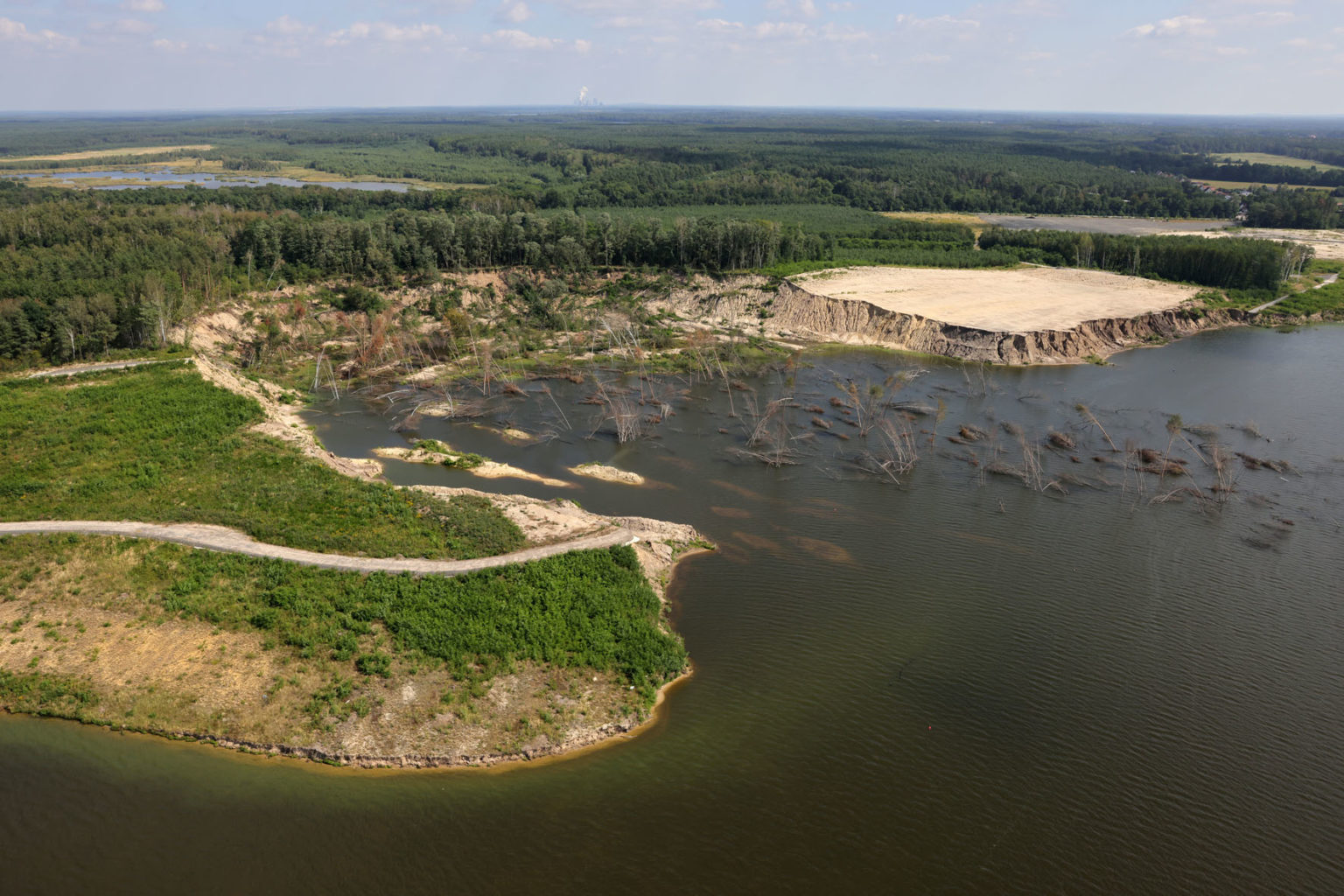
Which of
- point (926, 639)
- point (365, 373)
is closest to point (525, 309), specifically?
point (365, 373)

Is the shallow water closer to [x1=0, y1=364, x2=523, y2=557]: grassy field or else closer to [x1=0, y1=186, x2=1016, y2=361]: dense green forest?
[x1=0, y1=186, x2=1016, y2=361]: dense green forest

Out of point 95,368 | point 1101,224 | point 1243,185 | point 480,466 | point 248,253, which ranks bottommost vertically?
point 480,466

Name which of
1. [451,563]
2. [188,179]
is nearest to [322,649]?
[451,563]

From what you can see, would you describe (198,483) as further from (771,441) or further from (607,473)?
(771,441)

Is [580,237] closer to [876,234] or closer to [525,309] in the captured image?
[525,309]

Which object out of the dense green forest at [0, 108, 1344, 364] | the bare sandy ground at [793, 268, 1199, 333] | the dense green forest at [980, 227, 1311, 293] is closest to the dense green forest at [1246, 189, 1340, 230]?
the dense green forest at [0, 108, 1344, 364]

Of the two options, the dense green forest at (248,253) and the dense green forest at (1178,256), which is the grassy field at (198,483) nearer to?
the dense green forest at (248,253)

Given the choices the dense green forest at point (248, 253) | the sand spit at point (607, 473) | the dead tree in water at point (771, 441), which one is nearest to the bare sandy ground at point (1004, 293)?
the dense green forest at point (248, 253)
